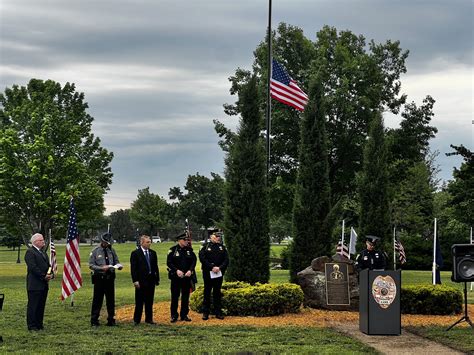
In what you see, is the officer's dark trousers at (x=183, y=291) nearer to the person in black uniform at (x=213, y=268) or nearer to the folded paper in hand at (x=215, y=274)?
the person in black uniform at (x=213, y=268)

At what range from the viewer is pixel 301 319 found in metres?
15.1

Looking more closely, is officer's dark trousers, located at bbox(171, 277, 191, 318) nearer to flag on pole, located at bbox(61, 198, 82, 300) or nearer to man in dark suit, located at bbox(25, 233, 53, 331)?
man in dark suit, located at bbox(25, 233, 53, 331)

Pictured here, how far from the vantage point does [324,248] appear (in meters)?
19.7

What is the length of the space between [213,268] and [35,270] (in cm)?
386

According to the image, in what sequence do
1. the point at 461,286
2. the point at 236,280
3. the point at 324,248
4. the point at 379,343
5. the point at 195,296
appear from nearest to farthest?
the point at 379,343
the point at 195,296
the point at 236,280
the point at 324,248
the point at 461,286

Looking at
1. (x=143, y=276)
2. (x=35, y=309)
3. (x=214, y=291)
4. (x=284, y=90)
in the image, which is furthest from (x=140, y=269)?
(x=284, y=90)

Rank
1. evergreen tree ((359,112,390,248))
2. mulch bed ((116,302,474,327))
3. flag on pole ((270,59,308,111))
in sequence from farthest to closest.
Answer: evergreen tree ((359,112,390,248)) → flag on pole ((270,59,308,111)) → mulch bed ((116,302,474,327))

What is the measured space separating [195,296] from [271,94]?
745 centimetres

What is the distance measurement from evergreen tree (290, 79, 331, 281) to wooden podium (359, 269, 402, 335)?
651 cm

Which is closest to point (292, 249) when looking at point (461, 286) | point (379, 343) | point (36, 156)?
point (379, 343)

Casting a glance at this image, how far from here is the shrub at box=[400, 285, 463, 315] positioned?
645 inches

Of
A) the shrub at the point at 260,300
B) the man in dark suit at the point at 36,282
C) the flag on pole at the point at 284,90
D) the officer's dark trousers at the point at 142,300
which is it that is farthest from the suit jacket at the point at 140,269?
the flag on pole at the point at 284,90

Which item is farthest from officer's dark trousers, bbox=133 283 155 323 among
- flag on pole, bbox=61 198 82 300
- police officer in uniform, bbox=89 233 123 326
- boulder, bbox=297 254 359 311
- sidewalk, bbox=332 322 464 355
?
boulder, bbox=297 254 359 311

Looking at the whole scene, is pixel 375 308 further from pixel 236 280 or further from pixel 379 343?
pixel 236 280
